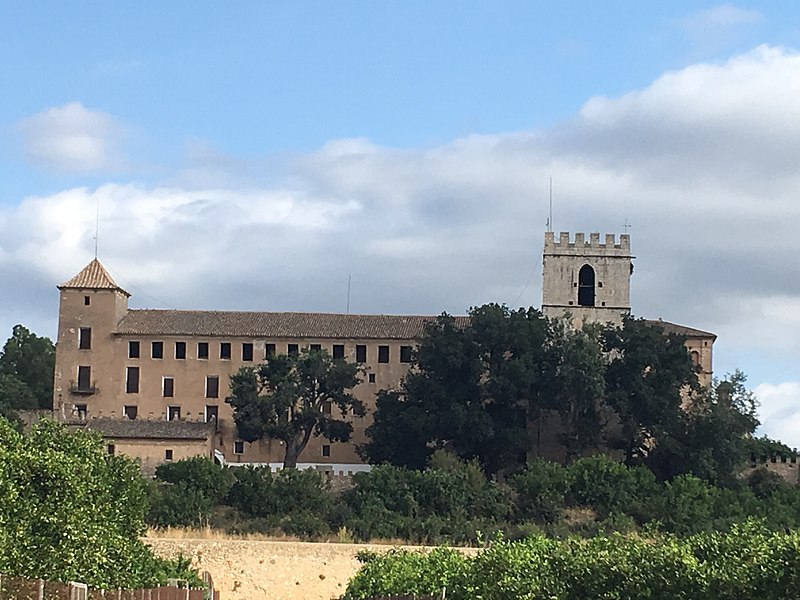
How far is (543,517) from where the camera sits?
57938mm

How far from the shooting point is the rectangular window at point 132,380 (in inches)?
2761

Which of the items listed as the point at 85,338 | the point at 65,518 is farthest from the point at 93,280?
the point at 65,518

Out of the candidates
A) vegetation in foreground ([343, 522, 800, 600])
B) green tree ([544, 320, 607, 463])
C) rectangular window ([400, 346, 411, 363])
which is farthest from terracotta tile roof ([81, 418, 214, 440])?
vegetation in foreground ([343, 522, 800, 600])

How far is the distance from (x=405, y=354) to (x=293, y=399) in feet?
24.6

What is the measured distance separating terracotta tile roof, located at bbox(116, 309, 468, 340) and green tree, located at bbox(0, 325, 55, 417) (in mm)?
7315

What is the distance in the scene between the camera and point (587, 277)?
73.7m

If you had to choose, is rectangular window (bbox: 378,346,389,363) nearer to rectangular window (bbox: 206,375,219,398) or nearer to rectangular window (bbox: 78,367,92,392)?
rectangular window (bbox: 206,375,219,398)

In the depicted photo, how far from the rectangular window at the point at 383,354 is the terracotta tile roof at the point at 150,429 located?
8689mm

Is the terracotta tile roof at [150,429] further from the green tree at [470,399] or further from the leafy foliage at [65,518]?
the leafy foliage at [65,518]

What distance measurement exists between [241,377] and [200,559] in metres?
20.3

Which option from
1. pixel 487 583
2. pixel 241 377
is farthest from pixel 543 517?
pixel 487 583

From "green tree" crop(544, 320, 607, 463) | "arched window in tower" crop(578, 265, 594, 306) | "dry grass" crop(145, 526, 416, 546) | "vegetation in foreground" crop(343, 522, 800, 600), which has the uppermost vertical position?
"arched window in tower" crop(578, 265, 594, 306)

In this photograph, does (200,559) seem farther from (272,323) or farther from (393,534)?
(272,323)

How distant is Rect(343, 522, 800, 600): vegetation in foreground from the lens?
22406 millimetres
